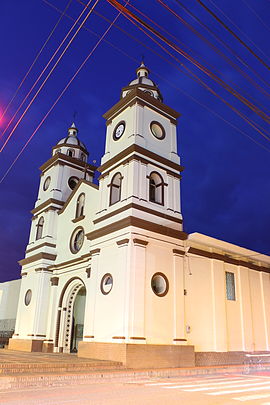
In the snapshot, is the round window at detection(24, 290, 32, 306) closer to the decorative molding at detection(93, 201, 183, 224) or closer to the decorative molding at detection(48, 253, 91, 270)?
the decorative molding at detection(48, 253, 91, 270)

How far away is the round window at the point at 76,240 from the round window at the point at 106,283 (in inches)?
175

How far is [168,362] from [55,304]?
8.36m

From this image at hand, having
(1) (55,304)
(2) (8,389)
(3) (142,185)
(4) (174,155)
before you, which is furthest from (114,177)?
(2) (8,389)

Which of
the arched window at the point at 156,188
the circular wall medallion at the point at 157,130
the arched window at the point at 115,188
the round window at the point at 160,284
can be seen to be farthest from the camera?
the circular wall medallion at the point at 157,130

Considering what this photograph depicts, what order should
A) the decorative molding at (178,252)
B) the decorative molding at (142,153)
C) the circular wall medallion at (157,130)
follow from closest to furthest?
the decorative molding at (178,252) < the decorative molding at (142,153) < the circular wall medallion at (157,130)

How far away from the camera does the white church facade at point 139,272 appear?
1341 cm

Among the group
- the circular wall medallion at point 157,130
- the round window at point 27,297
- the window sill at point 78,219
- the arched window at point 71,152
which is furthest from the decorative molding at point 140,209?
the arched window at point 71,152

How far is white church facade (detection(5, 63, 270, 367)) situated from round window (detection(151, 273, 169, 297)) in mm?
45

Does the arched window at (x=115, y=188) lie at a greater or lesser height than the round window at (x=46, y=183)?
A: lesser

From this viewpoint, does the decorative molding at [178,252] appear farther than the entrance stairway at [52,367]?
Yes

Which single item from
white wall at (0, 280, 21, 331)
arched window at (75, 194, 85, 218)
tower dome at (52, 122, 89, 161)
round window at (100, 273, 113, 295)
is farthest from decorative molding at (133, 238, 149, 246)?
white wall at (0, 280, 21, 331)

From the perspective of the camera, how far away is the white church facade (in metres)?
13.4

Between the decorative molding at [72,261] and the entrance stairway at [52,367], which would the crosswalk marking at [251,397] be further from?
the decorative molding at [72,261]

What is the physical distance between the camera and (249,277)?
18203 mm
